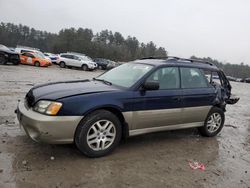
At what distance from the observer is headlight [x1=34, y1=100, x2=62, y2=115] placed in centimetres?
364

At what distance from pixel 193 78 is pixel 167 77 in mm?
789

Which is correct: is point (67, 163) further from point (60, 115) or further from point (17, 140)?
point (17, 140)

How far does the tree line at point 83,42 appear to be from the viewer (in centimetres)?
6806

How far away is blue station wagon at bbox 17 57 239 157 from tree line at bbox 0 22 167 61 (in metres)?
64.0

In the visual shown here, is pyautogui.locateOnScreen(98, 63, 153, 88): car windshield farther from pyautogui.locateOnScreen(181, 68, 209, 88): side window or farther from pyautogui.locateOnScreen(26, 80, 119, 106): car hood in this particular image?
pyautogui.locateOnScreen(181, 68, 209, 88): side window

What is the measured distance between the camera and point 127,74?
4992 millimetres

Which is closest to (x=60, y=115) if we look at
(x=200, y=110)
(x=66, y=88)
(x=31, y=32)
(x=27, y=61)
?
(x=66, y=88)

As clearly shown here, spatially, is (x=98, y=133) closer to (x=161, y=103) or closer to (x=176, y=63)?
(x=161, y=103)

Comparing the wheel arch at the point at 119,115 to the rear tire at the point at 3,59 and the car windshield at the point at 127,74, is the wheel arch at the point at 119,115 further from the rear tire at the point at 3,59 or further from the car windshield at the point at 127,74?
the rear tire at the point at 3,59

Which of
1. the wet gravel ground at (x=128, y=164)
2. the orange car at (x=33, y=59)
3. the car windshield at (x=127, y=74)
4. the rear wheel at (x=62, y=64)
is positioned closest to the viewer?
the wet gravel ground at (x=128, y=164)

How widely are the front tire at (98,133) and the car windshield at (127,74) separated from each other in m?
0.76

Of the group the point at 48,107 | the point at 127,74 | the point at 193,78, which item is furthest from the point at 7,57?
the point at 48,107

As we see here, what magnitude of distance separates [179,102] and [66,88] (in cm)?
220

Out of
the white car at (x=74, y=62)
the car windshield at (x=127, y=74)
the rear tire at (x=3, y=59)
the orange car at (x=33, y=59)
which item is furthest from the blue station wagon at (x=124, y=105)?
the white car at (x=74, y=62)
